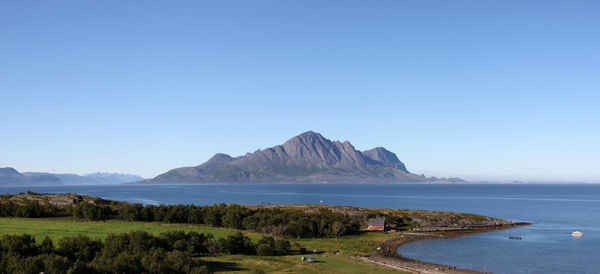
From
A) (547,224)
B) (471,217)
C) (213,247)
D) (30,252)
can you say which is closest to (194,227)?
(213,247)

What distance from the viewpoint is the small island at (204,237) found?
45875 millimetres

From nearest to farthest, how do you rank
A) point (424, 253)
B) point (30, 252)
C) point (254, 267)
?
point (30, 252) < point (254, 267) < point (424, 253)

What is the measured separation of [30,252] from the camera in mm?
51750

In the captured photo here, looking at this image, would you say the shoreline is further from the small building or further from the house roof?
the house roof

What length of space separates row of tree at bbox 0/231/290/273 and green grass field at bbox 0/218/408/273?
14.2 feet

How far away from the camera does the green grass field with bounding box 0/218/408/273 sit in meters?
57.2

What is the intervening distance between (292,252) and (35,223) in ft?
187

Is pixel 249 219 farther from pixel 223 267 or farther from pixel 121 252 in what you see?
pixel 121 252

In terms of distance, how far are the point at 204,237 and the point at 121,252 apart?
68.2 feet

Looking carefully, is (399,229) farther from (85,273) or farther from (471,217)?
(85,273)

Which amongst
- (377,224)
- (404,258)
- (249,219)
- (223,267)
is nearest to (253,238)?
(249,219)

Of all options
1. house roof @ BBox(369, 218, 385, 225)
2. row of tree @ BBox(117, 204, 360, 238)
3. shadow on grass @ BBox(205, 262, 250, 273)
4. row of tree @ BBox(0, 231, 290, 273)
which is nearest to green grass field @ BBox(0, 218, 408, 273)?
shadow on grass @ BBox(205, 262, 250, 273)

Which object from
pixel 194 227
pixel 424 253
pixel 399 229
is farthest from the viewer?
pixel 399 229

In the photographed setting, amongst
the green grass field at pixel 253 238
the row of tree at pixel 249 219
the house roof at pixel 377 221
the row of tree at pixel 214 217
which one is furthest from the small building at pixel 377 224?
the green grass field at pixel 253 238
